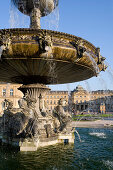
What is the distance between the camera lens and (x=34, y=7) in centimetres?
895

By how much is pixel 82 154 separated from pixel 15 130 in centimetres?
324

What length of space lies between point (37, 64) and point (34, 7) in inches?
180

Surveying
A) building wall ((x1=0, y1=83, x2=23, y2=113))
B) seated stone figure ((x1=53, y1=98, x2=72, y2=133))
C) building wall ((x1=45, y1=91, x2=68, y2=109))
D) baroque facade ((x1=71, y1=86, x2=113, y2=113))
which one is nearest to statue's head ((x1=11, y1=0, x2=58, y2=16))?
seated stone figure ((x1=53, y1=98, x2=72, y2=133))

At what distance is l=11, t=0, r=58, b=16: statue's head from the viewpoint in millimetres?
8738

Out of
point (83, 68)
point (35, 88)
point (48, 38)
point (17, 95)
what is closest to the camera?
point (48, 38)

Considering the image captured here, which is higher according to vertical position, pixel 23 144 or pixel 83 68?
pixel 83 68

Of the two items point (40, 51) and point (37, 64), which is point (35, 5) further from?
point (40, 51)

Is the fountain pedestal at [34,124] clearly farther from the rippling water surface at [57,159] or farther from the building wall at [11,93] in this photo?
the building wall at [11,93]

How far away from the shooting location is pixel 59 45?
18.2 feet

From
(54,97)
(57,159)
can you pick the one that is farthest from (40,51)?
(54,97)

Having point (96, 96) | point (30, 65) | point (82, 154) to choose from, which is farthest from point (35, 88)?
point (96, 96)

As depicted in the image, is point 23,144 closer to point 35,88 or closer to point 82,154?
point 82,154

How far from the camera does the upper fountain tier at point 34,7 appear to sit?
8.73 meters

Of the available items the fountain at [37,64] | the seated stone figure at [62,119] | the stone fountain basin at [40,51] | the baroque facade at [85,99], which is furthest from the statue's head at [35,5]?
the baroque facade at [85,99]
